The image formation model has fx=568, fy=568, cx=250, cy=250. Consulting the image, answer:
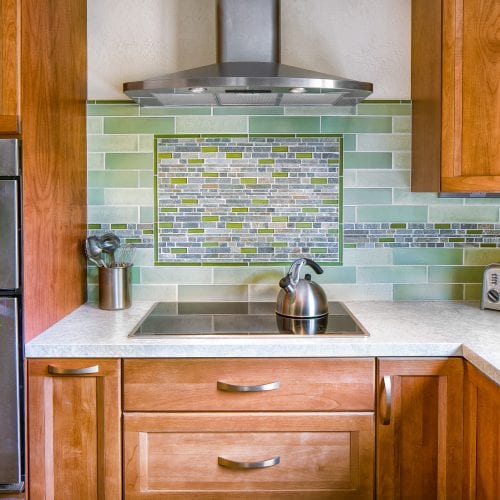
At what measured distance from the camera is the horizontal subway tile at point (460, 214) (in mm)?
2346

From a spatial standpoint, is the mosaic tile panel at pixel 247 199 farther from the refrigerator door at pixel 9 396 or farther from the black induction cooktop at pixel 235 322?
the refrigerator door at pixel 9 396

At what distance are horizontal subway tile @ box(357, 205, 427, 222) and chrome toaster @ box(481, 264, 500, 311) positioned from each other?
0.34 metres

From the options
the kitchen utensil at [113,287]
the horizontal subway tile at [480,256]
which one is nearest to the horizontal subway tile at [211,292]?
the kitchen utensil at [113,287]

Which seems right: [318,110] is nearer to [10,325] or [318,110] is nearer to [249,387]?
[249,387]

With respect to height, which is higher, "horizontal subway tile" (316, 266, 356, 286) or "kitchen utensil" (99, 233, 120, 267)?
"kitchen utensil" (99, 233, 120, 267)

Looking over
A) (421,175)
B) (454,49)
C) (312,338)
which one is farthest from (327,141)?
(312,338)

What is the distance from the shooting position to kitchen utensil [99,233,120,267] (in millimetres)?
2213

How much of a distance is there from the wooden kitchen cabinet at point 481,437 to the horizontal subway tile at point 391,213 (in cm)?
82

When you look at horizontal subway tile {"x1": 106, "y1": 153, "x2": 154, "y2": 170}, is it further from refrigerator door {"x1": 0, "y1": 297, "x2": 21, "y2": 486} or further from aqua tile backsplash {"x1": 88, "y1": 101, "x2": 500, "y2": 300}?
refrigerator door {"x1": 0, "y1": 297, "x2": 21, "y2": 486}

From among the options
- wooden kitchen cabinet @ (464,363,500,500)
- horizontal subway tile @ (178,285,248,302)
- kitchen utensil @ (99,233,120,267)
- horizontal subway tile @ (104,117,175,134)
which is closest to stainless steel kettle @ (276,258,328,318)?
horizontal subway tile @ (178,285,248,302)

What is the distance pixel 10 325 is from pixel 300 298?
97 centimetres

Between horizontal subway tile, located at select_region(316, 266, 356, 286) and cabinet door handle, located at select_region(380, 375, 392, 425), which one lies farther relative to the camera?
horizontal subway tile, located at select_region(316, 266, 356, 286)

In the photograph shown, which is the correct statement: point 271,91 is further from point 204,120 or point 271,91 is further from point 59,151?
point 59,151

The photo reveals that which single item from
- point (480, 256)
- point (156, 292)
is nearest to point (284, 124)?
point (156, 292)
